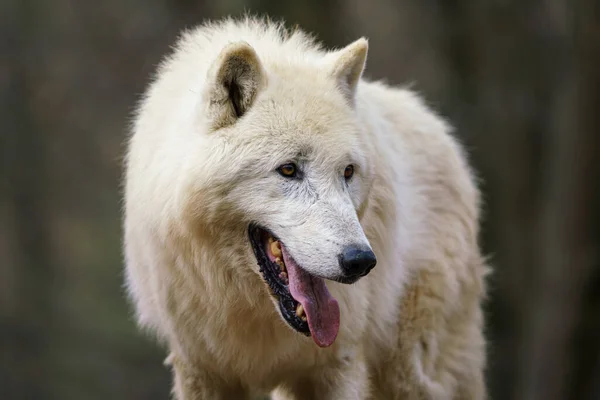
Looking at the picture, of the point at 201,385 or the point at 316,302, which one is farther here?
the point at 201,385

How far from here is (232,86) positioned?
4.49 m

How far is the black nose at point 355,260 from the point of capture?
4.16 meters

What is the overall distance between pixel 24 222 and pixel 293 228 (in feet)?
50.0

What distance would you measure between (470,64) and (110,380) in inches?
328

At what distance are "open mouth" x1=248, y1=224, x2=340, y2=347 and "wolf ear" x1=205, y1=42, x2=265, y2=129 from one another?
510 millimetres

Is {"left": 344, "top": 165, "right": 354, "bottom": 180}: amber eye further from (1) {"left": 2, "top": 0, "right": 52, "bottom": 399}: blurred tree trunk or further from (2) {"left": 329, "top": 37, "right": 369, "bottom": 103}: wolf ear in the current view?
(1) {"left": 2, "top": 0, "right": 52, "bottom": 399}: blurred tree trunk

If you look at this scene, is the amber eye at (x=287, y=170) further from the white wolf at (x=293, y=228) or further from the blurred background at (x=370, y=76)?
the blurred background at (x=370, y=76)

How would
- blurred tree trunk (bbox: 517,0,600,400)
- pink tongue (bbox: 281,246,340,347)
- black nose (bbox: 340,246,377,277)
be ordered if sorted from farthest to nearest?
blurred tree trunk (bbox: 517,0,600,400)
pink tongue (bbox: 281,246,340,347)
black nose (bbox: 340,246,377,277)

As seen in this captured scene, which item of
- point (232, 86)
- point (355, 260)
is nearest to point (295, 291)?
point (355, 260)

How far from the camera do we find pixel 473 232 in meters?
6.25

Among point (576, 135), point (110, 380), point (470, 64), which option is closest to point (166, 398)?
point (110, 380)

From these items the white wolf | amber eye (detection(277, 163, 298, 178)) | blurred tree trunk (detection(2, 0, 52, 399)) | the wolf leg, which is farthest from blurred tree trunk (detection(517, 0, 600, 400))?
blurred tree trunk (detection(2, 0, 52, 399))

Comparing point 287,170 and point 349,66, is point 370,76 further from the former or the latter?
point 287,170

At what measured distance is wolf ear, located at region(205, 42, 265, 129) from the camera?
4.39 metres
